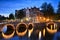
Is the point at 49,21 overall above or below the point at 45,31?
above

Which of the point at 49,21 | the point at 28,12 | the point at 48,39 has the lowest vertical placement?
the point at 48,39

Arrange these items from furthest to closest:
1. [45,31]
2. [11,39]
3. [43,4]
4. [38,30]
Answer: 1. [45,31]
2. [38,30]
3. [11,39]
4. [43,4]

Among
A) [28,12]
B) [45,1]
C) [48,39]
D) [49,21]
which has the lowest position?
[48,39]

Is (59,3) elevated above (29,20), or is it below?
above

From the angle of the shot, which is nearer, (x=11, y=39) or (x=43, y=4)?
(x=43, y=4)

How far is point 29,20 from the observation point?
3.62 meters

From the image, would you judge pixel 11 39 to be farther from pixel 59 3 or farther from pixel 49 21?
pixel 59 3

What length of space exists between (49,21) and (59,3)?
509 millimetres

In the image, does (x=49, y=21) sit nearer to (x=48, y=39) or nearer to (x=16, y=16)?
(x=48, y=39)

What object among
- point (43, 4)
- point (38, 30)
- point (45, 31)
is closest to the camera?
point (43, 4)

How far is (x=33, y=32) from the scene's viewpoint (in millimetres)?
4305

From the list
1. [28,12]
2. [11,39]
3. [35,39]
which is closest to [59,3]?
[28,12]

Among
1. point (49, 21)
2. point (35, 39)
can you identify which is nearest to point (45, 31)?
point (49, 21)

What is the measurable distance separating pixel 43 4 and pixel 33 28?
3.17 ft
